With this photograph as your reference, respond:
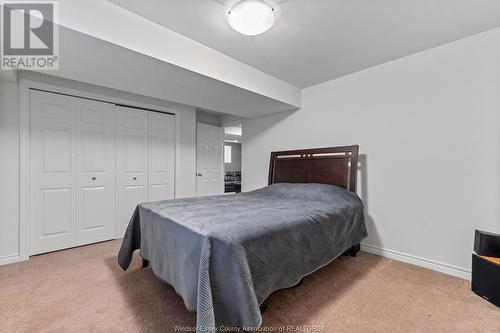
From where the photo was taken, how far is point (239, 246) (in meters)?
1.20

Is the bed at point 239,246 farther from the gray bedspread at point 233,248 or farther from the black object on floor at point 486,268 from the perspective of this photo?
the black object on floor at point 486,268

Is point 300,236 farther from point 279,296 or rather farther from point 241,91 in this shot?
point 241,91

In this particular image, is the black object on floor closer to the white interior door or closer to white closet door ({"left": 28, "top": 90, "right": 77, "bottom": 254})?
the white interior door

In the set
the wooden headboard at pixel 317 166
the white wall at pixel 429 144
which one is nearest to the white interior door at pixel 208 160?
the wooden headboard at pixel 317 166

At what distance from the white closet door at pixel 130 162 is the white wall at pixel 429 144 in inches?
112

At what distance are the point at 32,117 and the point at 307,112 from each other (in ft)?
11.5

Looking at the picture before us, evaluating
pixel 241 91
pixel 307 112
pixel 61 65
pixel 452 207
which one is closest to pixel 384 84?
pixel 307 112

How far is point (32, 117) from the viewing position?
2490mm

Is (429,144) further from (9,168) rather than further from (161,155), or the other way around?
(9,168)

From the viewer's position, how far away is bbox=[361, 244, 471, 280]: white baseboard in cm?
206

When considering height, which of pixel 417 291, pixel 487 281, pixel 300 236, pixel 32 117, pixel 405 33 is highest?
pixel 405 33

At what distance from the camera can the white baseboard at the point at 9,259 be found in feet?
7.45

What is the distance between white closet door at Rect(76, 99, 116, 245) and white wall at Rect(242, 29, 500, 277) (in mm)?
3140

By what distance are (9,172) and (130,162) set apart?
1.23m
